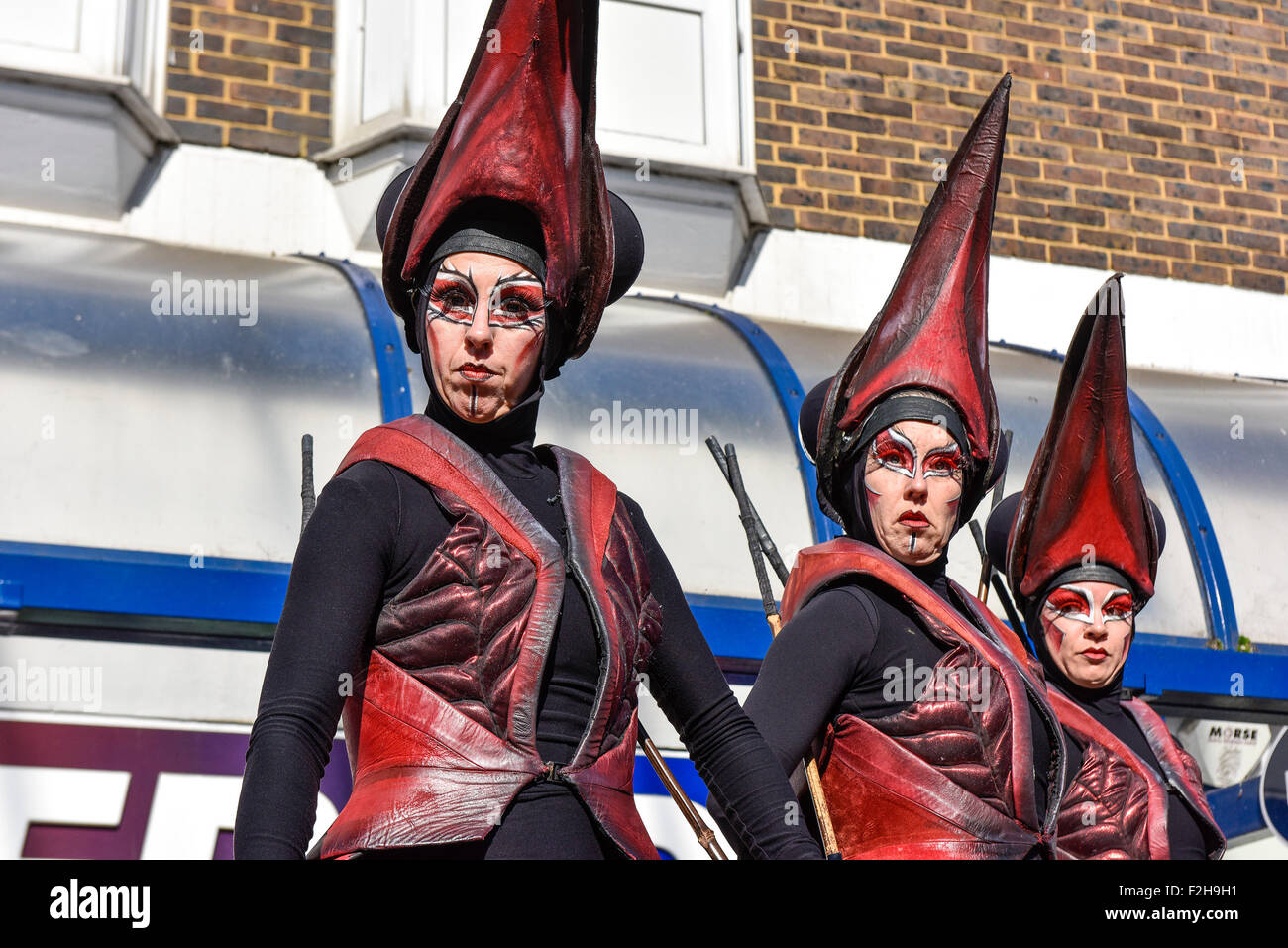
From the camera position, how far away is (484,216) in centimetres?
271

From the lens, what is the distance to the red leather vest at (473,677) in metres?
2.29

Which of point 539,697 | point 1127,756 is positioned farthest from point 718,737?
point 1127,756

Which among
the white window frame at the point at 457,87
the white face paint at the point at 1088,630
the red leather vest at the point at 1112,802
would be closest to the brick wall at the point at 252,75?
the white window frame at the point at 457,87

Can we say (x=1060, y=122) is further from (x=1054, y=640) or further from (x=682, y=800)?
(x=682, y=800)

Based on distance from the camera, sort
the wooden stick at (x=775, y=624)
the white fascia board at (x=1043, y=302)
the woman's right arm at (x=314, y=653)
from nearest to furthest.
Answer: the woman's right arm at (x=314, y=653) → the wooden stick at (x=775, y=624) → the white fascia board at (x=1043, y=302)

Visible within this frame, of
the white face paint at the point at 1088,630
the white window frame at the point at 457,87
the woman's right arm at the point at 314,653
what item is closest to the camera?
the woman's right arm at the point at 314,653

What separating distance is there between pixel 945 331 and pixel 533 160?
1.30 meters

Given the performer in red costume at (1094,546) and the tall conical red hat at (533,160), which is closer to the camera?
the tall conical red hat at (533,160)

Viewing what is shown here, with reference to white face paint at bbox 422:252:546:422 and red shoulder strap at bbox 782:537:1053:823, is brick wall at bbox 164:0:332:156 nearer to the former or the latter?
red shoulder strap at bbox 782:537:1053:823

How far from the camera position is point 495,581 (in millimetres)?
2428

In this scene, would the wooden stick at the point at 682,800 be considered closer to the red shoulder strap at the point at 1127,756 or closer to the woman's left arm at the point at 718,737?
the woman's left arm at the point at 718,737
